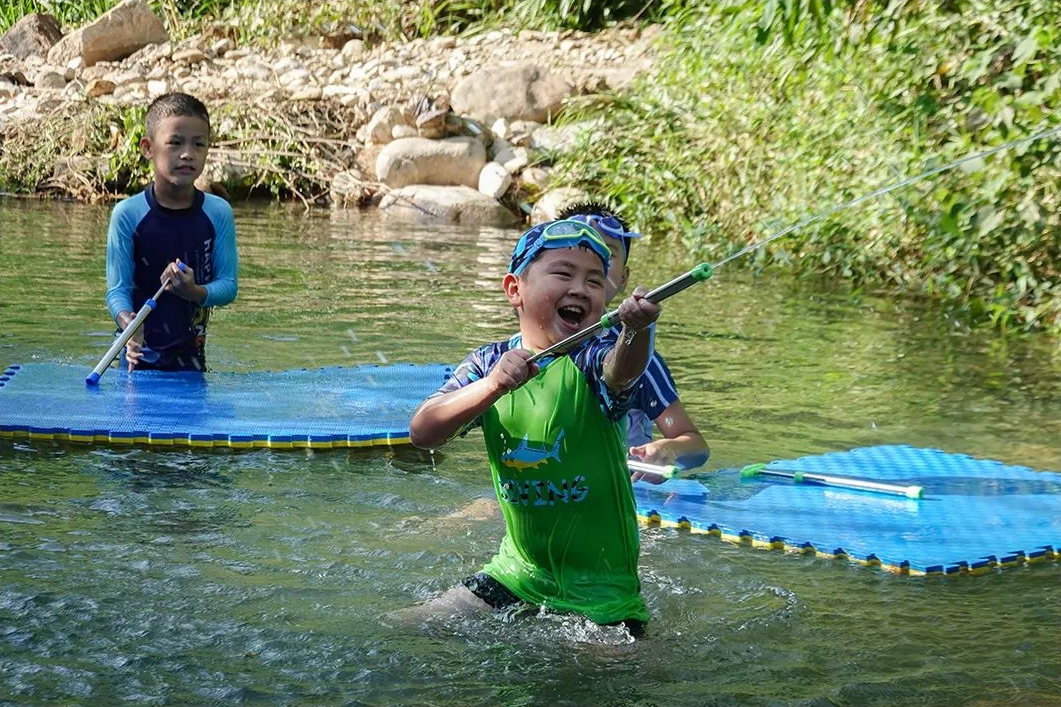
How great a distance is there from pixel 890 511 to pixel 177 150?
Answer: 131 inches

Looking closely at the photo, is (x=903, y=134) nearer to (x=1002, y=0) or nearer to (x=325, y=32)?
(x=1002, y=0)

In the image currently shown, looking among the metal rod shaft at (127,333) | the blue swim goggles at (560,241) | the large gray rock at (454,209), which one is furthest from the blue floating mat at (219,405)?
the large gray rock at (454,209)

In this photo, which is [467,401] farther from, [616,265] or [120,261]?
[120,261]

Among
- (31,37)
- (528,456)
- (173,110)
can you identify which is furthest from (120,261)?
(31,37)

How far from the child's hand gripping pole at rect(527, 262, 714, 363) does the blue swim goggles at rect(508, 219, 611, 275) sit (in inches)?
14.8

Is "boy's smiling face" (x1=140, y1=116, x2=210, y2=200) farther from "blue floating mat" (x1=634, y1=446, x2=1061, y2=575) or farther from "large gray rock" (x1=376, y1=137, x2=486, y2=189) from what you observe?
"large gray rock" (x1=376, y1=137, x2=486, y2=189)

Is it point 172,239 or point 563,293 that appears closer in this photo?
point 563,293

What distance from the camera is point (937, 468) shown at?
557 centimetres

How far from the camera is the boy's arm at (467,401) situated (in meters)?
3.11

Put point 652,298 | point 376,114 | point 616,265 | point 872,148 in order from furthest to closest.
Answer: point 376,114, point 872,148, point 616,265, point 652,298

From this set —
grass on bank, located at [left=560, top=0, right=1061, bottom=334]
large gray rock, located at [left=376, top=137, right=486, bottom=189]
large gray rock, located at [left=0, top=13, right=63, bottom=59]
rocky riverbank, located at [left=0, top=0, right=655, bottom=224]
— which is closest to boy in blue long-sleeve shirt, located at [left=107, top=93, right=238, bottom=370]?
grass on bank, located at [left=560, top=0, right=1061, bottom=334]

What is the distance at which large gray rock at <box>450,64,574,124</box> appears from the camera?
1634cm

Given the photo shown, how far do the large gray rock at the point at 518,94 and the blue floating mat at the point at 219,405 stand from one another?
9783 millimetres

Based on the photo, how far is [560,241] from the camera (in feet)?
11.3
